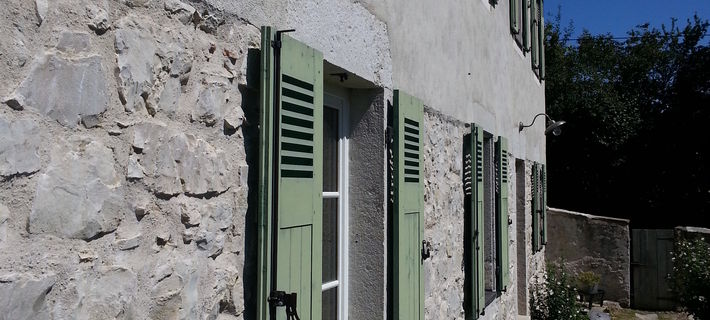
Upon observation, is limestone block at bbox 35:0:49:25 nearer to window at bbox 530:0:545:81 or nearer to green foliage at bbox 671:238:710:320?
window at bbox 530:0:545:81

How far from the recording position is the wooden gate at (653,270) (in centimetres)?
1118

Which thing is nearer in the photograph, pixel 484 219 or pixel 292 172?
pixel 292 172

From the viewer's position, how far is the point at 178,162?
1696 mm

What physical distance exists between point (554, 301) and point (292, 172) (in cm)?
666

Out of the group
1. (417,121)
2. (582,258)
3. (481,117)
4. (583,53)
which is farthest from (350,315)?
(583,53)

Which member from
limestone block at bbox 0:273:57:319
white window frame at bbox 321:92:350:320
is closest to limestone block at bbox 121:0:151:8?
limestone block at bbox 0:273:57:319

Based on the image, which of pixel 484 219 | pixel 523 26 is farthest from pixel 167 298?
pixel 523 26

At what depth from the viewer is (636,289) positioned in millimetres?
11250

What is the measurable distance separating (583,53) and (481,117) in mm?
13171

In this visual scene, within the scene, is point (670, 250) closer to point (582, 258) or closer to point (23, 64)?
point (582, 258)

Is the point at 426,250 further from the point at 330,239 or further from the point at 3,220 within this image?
the point at 3,220

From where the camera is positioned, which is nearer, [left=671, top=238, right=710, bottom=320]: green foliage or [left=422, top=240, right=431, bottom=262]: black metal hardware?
[left=422, top=240, right=431, bottom=262]: black metal hardware

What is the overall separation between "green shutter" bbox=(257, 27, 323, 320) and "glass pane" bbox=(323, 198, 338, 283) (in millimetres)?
547

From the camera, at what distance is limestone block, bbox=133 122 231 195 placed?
1.59m
